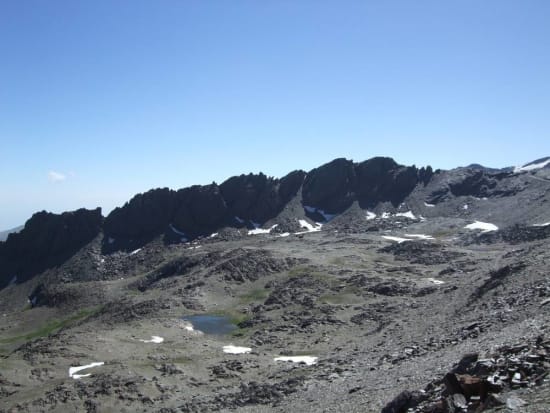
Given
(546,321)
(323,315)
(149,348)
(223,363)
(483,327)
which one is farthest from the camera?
(323,315)

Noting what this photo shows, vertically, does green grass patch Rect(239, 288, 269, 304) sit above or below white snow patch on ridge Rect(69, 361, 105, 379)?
below

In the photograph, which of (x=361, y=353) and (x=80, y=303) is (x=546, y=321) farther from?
(x=80, y=303)

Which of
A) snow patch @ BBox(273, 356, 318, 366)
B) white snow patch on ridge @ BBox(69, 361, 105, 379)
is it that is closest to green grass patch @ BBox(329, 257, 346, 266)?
Answer: snow patch @ BBox(273, 356, 318, 366)

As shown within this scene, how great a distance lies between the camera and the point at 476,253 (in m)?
151

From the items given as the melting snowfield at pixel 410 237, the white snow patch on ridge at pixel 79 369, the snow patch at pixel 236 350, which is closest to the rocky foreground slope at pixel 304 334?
the white snow patch on ridge at pixel 79 369

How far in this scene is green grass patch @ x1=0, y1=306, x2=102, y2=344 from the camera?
442ft

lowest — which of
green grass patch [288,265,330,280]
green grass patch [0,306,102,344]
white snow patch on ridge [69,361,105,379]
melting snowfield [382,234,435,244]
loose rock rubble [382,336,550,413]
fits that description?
green grass patch [0,306,102,344]

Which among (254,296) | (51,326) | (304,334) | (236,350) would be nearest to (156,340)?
(236,350)

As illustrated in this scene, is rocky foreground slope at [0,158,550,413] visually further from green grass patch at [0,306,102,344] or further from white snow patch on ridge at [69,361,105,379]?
green grass patch at [0,306,102,344]

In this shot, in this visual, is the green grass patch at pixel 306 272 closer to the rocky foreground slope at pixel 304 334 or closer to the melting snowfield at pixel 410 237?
the rocky foreground slope at pixel 304 334

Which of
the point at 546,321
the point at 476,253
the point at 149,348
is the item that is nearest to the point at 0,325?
the point at 149,348

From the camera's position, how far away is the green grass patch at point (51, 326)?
134750mm

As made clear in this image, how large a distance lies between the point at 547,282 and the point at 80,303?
13798 cm

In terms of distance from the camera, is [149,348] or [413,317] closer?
[413,317]
